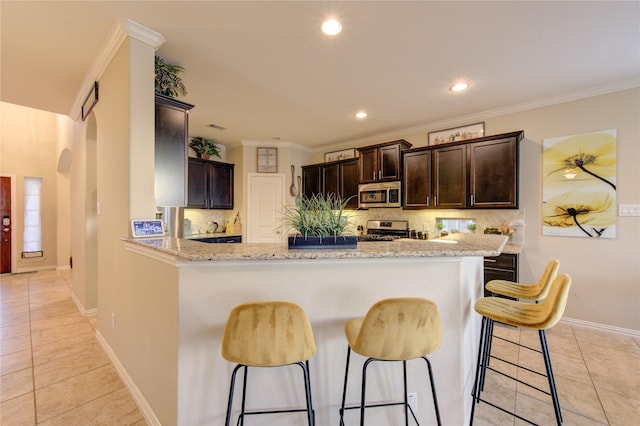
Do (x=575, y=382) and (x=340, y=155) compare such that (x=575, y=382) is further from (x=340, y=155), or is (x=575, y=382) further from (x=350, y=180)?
(x=340, y=155)

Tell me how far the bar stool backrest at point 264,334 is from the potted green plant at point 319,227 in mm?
405

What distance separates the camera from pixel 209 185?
206 inches

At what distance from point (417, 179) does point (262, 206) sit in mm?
3041

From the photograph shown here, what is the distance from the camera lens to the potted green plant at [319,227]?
1.49 m

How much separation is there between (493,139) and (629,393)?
8.92 ft

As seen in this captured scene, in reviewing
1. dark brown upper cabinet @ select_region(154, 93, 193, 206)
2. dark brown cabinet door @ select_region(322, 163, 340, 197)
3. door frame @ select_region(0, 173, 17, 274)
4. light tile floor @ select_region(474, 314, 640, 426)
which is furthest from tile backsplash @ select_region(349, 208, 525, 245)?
door frame @ select_region(0, 173, 17, 274)

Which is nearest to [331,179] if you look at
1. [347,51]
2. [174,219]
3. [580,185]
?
[174,219]

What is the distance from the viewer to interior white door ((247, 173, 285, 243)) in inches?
216

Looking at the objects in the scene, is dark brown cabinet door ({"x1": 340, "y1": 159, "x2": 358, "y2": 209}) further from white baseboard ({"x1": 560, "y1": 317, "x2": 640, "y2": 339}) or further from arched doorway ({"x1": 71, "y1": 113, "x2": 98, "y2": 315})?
arched doorway ({"x1": 71, "y1": 113, "x2": 98, "y2": 315})

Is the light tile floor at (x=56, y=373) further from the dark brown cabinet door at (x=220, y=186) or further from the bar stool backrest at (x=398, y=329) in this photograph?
the dark brown cabinet door at (x=220, y=186)

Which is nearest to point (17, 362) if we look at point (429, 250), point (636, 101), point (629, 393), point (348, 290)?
point (348, 290)

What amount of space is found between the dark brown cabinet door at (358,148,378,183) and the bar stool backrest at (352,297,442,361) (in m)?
3.50

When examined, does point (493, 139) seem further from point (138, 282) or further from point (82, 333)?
point (82, 333)

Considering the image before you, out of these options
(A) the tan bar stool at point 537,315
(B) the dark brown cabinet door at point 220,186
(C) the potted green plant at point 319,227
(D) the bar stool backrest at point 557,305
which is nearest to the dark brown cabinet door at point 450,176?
(A) the tan bar stool at point 537,315
